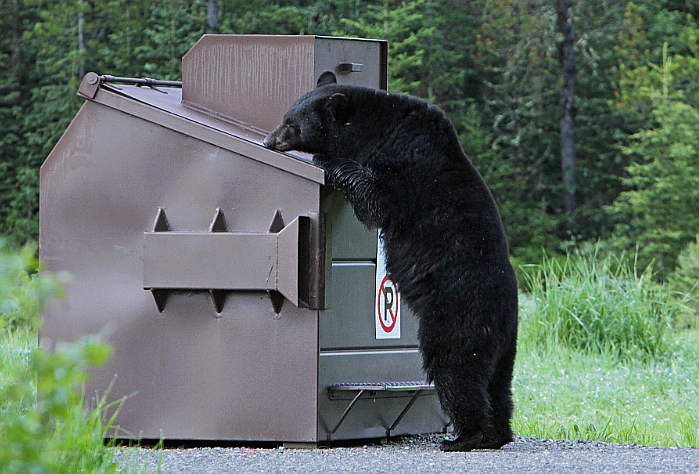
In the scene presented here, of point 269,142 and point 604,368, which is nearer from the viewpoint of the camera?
point 269,142

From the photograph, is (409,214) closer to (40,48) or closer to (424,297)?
(424,297)

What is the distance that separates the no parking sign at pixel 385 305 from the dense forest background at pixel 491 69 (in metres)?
17.8

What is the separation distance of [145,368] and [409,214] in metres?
1.49

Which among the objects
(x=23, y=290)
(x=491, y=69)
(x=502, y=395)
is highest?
(x=491, y=69)

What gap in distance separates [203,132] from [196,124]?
0.05 metres

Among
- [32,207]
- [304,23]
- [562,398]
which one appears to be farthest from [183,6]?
[562,398]

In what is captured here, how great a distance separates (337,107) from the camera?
422 centimetres

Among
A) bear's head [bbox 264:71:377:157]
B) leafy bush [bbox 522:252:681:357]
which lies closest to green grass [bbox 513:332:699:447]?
leafy bush [bbox 522:252:681:357]

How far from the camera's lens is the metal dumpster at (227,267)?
4125 mm

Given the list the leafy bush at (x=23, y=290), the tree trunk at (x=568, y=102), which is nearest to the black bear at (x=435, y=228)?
the leafy bush at (x=23, y=290)

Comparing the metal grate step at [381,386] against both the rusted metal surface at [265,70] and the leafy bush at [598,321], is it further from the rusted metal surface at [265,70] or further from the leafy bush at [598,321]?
the leafy bush at [598,321]

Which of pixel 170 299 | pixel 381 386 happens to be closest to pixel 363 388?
pixel 381 386

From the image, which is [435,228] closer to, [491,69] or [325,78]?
[325,78]

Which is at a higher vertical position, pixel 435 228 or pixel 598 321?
pixel 435 228
